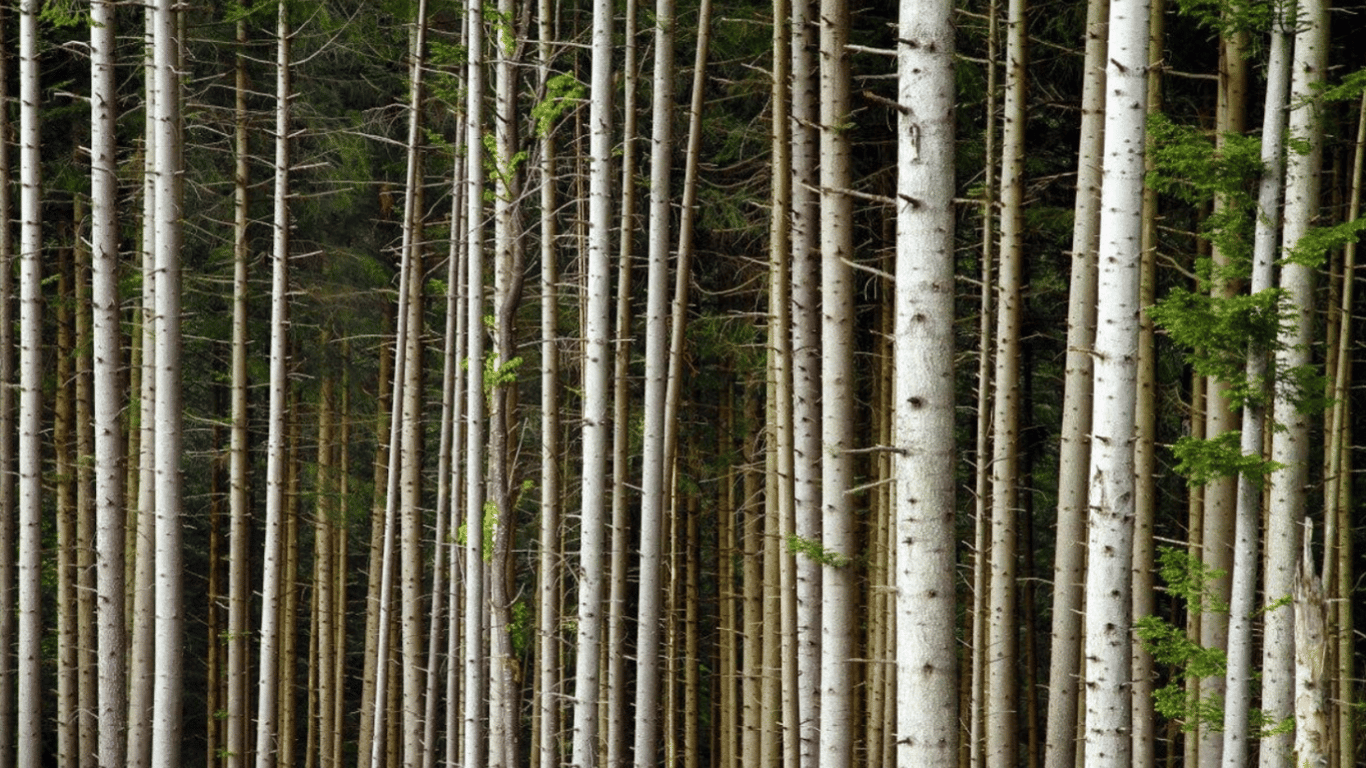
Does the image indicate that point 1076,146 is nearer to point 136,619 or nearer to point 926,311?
point 926,311

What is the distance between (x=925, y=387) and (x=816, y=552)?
90.2 inches

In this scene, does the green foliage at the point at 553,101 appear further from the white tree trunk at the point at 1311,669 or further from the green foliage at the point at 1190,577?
the white tree trunk at the point at 1311,669

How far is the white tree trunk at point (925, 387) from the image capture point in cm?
504

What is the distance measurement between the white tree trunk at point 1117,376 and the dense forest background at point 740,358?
24mm

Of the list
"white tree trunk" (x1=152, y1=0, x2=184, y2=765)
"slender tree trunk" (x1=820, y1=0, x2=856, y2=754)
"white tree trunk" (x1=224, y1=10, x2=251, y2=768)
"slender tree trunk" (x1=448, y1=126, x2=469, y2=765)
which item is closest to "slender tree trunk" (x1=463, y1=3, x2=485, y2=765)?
"slender tree trunk" (x1=448, y1=126, x2=469, y2=765)

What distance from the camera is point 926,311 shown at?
5.06 m

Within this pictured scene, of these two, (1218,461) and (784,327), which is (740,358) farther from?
(1218,461)

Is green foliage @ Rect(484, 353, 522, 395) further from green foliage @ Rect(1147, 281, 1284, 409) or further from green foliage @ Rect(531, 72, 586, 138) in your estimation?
green foliage @ Rect(1147, 281, 1284, 409)

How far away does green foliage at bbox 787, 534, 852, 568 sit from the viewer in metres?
7.20

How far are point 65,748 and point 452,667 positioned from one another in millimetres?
3840

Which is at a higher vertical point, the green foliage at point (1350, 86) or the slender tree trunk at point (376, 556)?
the green foliage at point (1350, 86)

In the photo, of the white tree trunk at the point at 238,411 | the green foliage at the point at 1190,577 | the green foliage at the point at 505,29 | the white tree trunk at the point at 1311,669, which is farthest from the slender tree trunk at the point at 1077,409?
the white tree trunk at the point at 238,411

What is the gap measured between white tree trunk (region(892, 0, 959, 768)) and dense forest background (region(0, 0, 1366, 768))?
2 centimetres

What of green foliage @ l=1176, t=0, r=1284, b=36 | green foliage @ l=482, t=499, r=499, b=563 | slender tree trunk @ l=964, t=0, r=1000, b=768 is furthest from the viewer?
slender tree trunk @ l=964, t=0, r=1000, b=768
